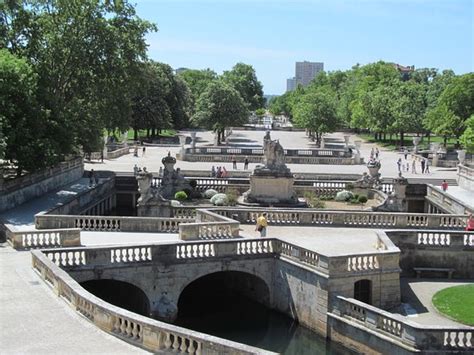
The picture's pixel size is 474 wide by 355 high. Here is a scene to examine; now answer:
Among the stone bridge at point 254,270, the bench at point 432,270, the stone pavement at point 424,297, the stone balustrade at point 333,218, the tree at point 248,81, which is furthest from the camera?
the tree at point 248,81

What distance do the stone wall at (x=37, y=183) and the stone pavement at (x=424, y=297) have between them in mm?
20046

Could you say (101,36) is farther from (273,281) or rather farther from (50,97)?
(273,281)

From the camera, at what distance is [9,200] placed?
36.4 m

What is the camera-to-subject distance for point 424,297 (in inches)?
1057

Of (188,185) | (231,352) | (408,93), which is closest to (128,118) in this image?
(188,185)

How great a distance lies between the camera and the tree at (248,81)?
155 m

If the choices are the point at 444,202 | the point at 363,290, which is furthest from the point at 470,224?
the point at 444,202

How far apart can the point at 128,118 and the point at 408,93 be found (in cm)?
6100

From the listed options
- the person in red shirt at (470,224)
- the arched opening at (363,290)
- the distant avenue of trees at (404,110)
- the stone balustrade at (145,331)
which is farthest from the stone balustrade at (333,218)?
the distant avenue of trees at (404,110)

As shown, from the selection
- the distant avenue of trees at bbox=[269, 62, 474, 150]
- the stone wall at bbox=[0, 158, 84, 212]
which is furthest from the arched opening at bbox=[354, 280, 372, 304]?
the distant avenue of trees at bbox=[269, 62, 474, 150]

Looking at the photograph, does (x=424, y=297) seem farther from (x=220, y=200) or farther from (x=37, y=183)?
(x=37, y=183)

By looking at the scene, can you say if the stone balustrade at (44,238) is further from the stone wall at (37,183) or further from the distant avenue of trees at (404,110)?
the distant avenue of trees at (404,110)

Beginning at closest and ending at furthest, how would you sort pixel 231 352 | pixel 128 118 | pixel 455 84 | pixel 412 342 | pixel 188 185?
pixel 231 352, pixel 412 342, pixel 188 185, pixel 128 118, pixel 455 84

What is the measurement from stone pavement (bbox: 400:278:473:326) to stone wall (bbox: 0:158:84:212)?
2005cm
